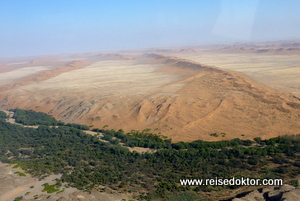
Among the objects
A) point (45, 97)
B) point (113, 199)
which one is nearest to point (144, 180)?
point (113, 199)

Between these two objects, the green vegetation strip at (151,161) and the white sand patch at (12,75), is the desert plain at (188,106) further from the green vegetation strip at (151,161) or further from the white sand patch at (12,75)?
the white sand patch at (12,75)

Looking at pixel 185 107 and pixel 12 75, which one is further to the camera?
pixel 12 75

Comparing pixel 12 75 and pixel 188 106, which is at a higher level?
pixel 12 75

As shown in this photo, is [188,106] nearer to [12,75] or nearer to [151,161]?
[151,161]

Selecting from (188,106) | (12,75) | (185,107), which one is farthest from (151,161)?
(12,75)

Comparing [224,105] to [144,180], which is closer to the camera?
[144,180]

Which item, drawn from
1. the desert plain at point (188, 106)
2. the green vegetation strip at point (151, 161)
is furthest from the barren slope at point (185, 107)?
the green vegetation strip at point (151, 161)

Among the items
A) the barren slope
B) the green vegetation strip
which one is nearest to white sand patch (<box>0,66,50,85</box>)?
the barren slope

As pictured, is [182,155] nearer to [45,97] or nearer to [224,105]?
[224,105]

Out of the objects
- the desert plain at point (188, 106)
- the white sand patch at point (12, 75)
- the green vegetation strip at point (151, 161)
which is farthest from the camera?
the white sand patch at point (12, 75)

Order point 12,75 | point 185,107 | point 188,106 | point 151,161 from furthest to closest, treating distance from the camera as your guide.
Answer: point 12,75
point 188,106
point 185,107
point 151,161

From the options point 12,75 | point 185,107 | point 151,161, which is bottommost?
point 151,161
